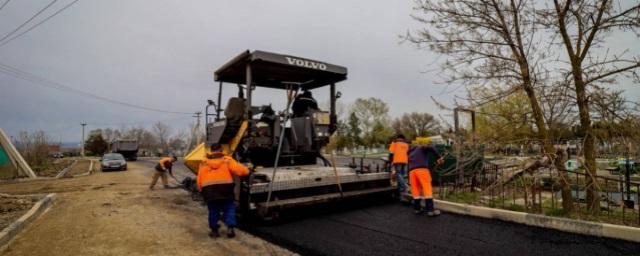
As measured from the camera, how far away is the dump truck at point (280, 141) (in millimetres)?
4863

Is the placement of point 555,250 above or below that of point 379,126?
below

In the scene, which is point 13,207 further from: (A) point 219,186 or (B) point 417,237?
(B) point 417,237

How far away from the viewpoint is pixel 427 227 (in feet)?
15.3

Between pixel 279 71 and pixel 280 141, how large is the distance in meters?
1.40

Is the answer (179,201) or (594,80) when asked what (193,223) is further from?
(594,80)

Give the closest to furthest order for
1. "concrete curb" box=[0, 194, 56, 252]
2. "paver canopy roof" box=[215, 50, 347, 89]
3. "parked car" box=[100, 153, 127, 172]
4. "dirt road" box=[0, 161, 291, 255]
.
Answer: "dirt road" box=[0, 161, 291, 255] < "concrete curb" box=[0, 194, 56, 252] < "paver canopy roof" box=[215, 50, 347, 89] < "parked car" box=[100, 153, 127, 172]

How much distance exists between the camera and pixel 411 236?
4.26m

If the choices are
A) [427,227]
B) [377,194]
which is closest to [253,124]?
[377,194]

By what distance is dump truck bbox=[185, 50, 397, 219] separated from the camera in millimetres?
4863

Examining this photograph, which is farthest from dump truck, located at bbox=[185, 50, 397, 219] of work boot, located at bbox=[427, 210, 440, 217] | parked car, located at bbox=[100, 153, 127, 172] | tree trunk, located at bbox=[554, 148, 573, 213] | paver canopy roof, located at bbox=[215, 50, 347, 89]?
parked car, located at bbox=[100, 153, 127, 172]

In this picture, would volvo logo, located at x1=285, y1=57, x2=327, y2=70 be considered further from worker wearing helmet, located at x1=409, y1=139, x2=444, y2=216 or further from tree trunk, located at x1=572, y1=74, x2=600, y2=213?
tree trunk, located at x1=572, y1=74, x2=600, y2=213

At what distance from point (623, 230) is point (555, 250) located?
864 millimetres

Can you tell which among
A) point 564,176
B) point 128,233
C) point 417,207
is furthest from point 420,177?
point 128,233

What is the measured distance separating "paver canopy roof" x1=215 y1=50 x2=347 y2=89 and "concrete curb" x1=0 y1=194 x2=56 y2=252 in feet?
11.6
